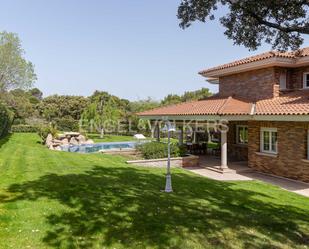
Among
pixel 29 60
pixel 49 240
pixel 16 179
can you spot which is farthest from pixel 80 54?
pixel 49 240

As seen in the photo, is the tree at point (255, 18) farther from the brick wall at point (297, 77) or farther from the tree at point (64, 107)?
the tree at point (64, 107)

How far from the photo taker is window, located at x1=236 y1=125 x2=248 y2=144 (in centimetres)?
2386

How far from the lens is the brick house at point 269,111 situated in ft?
52.8

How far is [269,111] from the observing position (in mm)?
16875

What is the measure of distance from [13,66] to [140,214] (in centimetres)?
4499

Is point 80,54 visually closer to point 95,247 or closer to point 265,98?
point 265,98

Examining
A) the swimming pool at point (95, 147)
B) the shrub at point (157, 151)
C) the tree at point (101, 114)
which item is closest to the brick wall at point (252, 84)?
the shrub at point (157, 151)

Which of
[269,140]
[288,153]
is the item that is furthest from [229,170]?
[288,153]

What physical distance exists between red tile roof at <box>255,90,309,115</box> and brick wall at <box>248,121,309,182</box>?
0.89 m

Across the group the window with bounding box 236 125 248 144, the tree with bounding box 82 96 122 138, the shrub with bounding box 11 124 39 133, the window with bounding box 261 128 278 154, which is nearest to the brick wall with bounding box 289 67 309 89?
the window with bounding box 261 128 278 154

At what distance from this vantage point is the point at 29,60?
157ft

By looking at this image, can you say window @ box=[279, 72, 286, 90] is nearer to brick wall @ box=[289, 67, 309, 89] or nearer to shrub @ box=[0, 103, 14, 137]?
brick wall @ box=[289, 67, 309, 89]

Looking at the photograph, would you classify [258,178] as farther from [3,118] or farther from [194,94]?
[194,94]

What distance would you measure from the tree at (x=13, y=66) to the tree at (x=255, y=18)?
4232 cm
